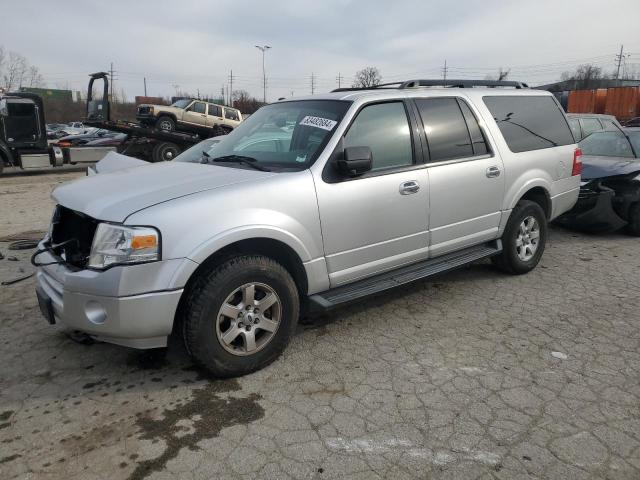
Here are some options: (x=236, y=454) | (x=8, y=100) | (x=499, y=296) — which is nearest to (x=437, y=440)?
(x=236, y=454)

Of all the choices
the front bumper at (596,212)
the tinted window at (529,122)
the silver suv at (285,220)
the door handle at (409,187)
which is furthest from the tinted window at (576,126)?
the door handle at (409,187)

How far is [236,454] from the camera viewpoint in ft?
8.27

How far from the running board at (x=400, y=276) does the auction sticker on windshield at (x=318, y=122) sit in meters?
1.21

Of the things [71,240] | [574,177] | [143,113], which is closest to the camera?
[71,240]

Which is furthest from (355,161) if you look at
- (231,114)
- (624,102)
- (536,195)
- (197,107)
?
(624,102)

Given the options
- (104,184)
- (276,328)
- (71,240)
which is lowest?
(276,328)

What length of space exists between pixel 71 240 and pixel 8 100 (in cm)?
1422

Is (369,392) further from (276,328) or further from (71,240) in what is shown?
(71,240)

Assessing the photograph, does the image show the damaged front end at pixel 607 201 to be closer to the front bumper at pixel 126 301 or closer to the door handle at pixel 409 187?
the door handle at pixel 409 187

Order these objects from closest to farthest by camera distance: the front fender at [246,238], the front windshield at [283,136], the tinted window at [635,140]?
the front fender at [246,238], the front windshield at [283,136], the tinted window at [635,140]

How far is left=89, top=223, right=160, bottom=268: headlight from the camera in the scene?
2.79 metres

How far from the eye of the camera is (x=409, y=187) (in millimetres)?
3893

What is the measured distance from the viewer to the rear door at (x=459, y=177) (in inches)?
163

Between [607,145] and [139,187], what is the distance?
738 centimetres
